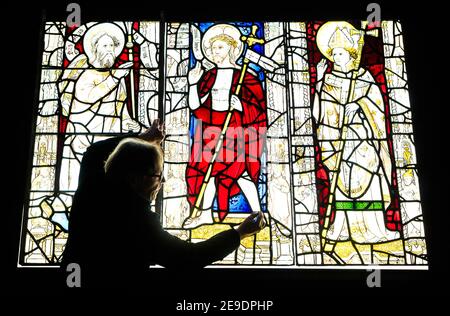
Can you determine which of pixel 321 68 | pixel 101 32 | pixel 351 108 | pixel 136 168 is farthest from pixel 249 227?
pixel 101 32

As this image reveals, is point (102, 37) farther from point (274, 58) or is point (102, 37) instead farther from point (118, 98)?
point (274, 58)

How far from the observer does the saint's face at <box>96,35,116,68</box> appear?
16.4 ft

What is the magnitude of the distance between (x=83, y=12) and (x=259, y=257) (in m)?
2.50

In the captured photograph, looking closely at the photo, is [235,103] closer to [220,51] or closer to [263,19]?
[220,51]

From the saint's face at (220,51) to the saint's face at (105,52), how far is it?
81 centimetres

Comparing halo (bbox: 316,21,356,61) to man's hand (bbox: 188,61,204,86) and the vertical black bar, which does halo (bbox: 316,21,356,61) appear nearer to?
man's hand (bbox: 188,61,204,86)

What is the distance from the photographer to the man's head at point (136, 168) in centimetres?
260

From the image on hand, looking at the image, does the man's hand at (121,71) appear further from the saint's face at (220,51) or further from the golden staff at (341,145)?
the golden staff at (341,145)

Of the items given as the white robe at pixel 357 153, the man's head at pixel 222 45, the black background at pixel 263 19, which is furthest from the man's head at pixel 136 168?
the man's head at pixel 222 45

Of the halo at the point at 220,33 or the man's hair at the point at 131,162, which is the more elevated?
the halo at the point at 220,33

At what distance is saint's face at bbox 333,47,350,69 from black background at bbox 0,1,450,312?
310mm
